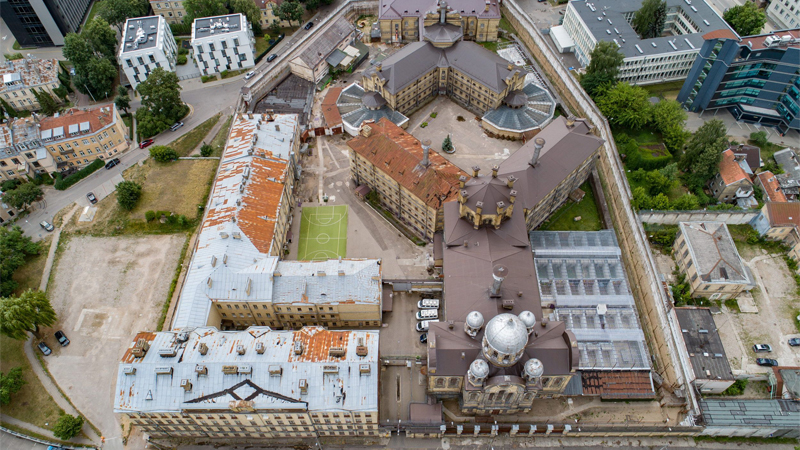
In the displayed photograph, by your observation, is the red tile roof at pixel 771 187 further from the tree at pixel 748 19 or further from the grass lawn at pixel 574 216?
the tree at pixel 748 19

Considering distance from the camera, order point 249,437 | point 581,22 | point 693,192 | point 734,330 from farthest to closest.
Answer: point 581,22 → point 693,192 → point 734,330 → point 249,437

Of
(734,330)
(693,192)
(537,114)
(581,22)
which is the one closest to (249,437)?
(734,330)

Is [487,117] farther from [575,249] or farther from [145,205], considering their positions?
[145,205]

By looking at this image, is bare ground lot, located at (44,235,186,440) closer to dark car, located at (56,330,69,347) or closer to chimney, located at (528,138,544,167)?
dark car, located at (56,330,69,347)

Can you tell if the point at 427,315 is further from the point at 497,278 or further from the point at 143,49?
the point at 143,49

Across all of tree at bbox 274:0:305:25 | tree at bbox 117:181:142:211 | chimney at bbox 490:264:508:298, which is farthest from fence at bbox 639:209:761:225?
tree at bbox 274:0:305:25

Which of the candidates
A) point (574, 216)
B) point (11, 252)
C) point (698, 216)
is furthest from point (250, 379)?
point (698, 216)
